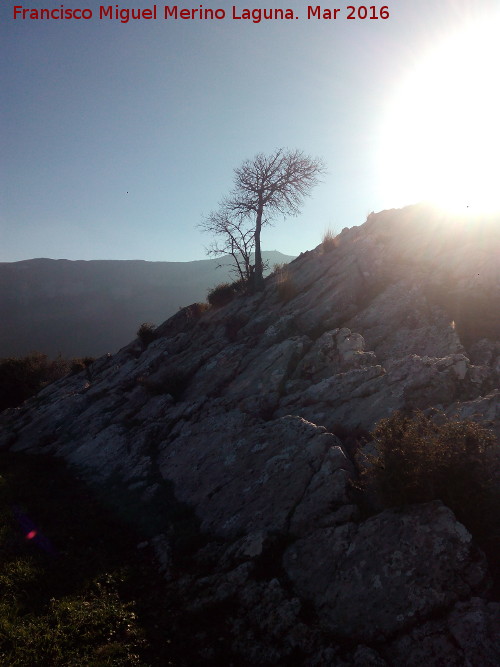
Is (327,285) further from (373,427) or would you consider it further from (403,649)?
(403,649)

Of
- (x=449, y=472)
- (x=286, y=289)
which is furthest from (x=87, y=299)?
(x=449, y=472)

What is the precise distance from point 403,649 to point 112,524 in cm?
926

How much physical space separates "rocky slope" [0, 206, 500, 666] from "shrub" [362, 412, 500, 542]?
0.31 metres

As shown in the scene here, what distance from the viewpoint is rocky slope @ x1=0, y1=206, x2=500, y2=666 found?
696 centimetres

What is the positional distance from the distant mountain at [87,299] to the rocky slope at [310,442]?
86.5 metres

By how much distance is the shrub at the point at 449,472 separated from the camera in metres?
7.55

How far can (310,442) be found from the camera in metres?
11.5

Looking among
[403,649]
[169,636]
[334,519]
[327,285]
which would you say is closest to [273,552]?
[334,519]

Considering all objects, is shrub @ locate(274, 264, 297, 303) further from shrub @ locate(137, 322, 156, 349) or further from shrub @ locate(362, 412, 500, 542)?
shrub @ locate(362, 412, 500, 542)

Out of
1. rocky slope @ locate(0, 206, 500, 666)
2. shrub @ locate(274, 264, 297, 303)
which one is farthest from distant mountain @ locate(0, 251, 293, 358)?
rocky slope @ locate(0, 206, 500, 666)

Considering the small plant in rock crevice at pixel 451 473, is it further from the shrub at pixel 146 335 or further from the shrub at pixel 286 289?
the shrub at pixel 146 335

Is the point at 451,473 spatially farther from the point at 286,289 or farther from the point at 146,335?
the point at 146,335

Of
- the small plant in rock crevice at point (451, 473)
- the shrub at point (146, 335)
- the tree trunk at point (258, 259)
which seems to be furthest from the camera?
the shrub at point (146, 335)

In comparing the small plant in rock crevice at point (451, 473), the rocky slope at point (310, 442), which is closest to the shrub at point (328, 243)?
the rocky slope at point (310, 442)
